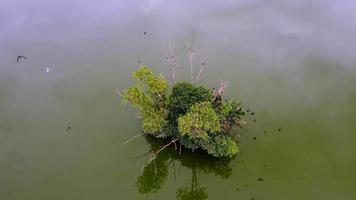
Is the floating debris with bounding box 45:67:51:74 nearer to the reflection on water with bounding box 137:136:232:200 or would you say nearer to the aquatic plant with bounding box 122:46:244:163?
the aquatic plant with bounding box 122:46:244:163

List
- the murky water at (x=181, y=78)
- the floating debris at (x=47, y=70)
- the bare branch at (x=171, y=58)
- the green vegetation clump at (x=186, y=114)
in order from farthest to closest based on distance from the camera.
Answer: the floating debris at (x=47, y=70) → the bare branch at (x=171, y=58) → the murky water at (x=181, y=78) → the green vegetation clump at (x=186, y=114)

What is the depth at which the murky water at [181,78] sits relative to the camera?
5.63 metres

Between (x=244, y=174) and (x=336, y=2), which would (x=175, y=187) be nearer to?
(x=244, y=174)

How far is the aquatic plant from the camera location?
5523 millimetres

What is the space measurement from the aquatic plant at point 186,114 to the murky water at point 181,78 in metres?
0.27

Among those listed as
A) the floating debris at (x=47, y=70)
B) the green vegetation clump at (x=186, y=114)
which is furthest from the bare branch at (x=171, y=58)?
the floating debris at (x=47, y=70)

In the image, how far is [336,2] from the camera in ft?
27.2

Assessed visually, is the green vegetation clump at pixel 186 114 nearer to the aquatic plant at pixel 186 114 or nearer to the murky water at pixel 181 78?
the aquatic plant at pixel 186 114

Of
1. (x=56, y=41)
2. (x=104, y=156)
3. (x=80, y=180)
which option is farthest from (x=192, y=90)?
(x=56, y=41)

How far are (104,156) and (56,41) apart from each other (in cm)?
276

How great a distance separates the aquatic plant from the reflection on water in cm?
12

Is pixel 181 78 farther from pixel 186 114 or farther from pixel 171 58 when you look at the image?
pixel 186 114

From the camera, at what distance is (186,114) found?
5.62 m

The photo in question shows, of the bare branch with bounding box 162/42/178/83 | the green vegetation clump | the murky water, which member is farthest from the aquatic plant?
the bare branch with bounding box 162/42/178/83
